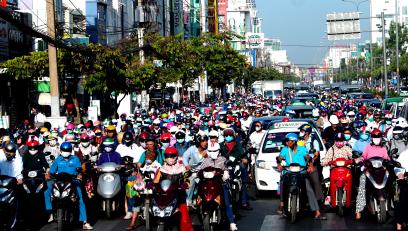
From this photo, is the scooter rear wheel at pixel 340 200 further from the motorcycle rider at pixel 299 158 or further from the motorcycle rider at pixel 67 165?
the motorcycle rider at pixel 67 165

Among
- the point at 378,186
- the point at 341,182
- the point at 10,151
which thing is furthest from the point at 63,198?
the point at 378,186

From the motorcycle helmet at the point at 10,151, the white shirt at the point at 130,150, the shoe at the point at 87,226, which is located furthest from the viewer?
the white shirt at the point at 130,150

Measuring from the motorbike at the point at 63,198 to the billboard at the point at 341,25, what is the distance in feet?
127

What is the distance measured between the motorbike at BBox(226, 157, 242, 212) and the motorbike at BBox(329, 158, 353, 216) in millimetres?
1743

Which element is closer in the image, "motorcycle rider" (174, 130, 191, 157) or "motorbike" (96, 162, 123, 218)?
"motorbike" (96, 162, 123, 218)

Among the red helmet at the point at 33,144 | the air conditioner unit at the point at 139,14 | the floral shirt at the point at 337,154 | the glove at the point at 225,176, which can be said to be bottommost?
the glove at the point at 225,176

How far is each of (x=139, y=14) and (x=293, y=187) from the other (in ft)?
205

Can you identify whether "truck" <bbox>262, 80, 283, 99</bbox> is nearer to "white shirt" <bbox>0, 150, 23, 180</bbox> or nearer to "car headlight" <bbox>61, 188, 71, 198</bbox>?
"white shirt" <bbox>0, 150, 23, 180</bbox>

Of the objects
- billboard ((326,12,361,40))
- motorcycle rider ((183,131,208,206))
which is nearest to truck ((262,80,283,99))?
billboard ((326,12,361,40))

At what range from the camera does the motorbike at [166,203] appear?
1304 centimetres

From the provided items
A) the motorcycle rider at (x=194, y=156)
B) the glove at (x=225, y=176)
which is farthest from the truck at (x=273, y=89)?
the glove at (x=225, y=176)

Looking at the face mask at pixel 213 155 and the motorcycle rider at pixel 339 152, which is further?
the motorcycle rider at pixel 339 152

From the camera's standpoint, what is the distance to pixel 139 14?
76688mm

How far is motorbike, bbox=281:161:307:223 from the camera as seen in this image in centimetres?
1534
